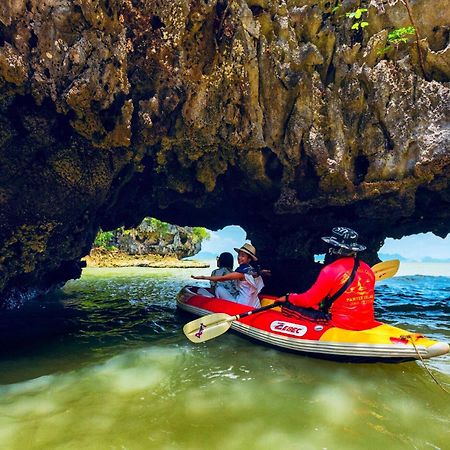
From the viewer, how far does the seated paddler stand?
5695mm

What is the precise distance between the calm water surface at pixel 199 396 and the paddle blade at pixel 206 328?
0.97 ft

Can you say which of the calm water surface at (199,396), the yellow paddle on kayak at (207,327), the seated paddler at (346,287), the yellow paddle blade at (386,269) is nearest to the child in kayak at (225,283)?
the calm water surface at (199,396)

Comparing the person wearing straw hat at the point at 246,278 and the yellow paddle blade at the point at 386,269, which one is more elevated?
the yellow paddle blade at the point at 386,269

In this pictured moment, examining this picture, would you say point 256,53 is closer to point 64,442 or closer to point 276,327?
point 276,327

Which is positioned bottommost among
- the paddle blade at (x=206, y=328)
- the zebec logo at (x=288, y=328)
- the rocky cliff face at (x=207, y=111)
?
the paddle blade at (x=206, y=328)

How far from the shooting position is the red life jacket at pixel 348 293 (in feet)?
18.7

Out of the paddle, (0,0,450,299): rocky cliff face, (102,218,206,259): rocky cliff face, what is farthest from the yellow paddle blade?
(102,218,206,259): rocky cliff face

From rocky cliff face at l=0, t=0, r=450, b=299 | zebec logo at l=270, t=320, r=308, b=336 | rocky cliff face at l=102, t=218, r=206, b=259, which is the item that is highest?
rocky cliff face at l=0, t=0, r=450, b=299

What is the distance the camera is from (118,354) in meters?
5.99

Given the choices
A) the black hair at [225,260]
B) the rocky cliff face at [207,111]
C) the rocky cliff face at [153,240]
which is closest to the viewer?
the rocky cliff face at [207,111]

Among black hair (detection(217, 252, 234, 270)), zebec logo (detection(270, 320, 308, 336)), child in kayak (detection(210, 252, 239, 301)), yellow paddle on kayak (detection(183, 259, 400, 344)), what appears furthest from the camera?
black hair (detection(217, 252, 234, 270))

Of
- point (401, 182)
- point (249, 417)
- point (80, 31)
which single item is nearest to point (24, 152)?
point (80, 31)

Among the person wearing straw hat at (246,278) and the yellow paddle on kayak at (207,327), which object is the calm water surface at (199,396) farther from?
the person wearing straw hat at (246,278)

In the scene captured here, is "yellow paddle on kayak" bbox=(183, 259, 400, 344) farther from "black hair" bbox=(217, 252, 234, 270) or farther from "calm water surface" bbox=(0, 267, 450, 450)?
"black hair" bbox=(217, 252, 234, 270)
